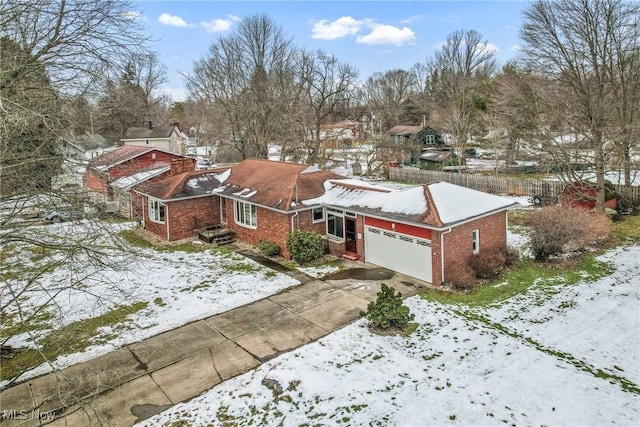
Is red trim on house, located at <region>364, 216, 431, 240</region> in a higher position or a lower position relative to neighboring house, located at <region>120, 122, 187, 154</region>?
lower

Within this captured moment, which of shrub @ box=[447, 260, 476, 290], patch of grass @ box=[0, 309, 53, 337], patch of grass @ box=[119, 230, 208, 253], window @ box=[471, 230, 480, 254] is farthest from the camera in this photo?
patch of grass @ box=[119, 230, 208, 253]

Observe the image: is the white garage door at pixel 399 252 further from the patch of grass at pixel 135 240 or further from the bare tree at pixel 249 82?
the bare tree at pixel 249 82

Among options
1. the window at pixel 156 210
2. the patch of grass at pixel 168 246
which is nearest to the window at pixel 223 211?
the patch of grass at pixel 168 246

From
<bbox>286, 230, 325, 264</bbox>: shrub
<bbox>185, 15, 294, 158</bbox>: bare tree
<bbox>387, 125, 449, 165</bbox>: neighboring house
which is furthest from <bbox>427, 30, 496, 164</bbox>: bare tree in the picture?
<bbox>286, 230, 325, 264</bbox>: shrub

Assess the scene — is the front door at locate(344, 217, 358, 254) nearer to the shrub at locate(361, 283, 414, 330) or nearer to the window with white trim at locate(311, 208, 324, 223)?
the window with white trim at locate(311, 208, 324, 223)

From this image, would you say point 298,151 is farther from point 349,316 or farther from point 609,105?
point 349,316

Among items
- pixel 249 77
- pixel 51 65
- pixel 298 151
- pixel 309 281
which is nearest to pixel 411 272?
pixel 309 281
